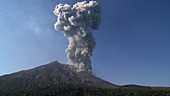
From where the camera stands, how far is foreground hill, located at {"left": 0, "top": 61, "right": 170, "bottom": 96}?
382 feet

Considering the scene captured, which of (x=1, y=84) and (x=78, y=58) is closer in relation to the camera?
(x=78, y=58)

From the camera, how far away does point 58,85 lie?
134 metres

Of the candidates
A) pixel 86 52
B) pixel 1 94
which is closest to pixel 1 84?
pixel 1 94

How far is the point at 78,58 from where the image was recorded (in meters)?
105

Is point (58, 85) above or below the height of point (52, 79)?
below

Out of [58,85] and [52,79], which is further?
[52,79]

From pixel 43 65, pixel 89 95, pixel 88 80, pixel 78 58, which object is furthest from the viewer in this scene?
pixel 43 65

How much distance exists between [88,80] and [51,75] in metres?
39.5

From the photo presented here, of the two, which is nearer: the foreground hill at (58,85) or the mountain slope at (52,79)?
the foreground hill at (58,85)

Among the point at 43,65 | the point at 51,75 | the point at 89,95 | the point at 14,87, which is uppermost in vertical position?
the point at 43,65

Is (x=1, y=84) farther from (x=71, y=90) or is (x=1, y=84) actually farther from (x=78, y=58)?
(x=78, y=58)

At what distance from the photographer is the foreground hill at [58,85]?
382ft

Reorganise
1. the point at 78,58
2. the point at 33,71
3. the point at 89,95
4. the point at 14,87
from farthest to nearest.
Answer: the point at 33,71 → the point at 14,87 → the point at 89,95 → the point at 78,58

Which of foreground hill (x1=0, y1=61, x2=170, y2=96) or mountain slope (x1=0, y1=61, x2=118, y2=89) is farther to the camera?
mountain slope (x1=0, y1=61, x2=118, y2=89)
